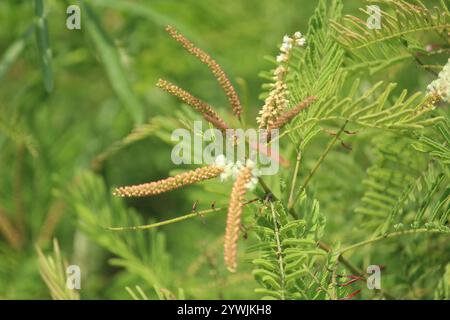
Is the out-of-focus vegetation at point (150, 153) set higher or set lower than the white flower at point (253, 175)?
higher

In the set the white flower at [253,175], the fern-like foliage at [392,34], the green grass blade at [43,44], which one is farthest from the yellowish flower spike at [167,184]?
the green grass blade at [43,44]

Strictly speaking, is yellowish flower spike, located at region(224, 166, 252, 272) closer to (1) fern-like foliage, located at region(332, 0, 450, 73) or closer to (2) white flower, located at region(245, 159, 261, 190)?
(2) white flower, located at region(245, 159, 261, 190)

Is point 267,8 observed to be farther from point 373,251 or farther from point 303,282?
point 303,282

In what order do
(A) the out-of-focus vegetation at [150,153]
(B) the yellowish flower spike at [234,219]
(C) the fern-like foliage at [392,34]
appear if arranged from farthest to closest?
(A) the out-of-focus vegetation at [150,153] < (C) the fern-like foliage at [392,34] < (B) the yellowish flower spike at [234,219]

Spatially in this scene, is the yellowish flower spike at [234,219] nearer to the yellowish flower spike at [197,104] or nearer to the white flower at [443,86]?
the yellowish flower spike at [197,104]

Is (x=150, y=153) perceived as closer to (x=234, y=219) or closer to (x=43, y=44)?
(x=43, y=44)

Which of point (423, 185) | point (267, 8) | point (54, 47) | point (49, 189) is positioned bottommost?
point (423, 185)

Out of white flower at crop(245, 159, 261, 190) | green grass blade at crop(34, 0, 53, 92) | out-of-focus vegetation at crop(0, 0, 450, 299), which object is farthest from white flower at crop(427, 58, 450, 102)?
green grass blade at crop(34, 0, 53, 92)
